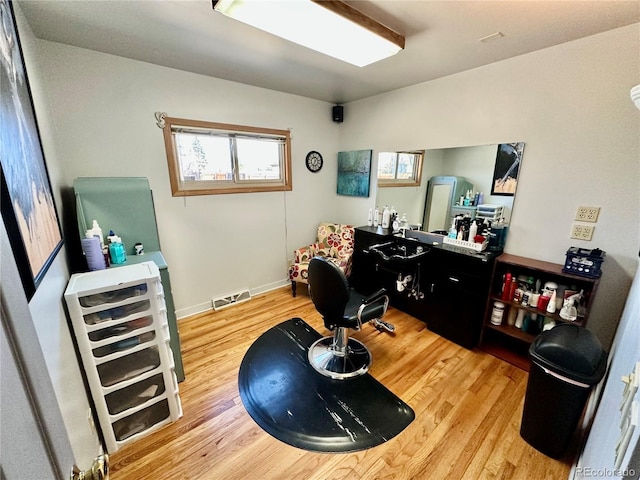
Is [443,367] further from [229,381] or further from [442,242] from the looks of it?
[229,381]

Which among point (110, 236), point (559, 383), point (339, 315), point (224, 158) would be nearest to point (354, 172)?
point (224, 158)

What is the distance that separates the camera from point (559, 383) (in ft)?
4.49

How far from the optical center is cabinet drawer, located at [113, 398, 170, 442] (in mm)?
1526

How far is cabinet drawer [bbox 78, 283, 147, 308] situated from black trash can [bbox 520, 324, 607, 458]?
2.24 metres

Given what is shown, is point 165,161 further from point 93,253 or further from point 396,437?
point 396,437

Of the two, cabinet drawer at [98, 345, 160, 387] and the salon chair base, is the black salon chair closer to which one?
the salon chair base

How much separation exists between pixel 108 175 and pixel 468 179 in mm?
3158

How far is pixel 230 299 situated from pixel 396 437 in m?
2.19

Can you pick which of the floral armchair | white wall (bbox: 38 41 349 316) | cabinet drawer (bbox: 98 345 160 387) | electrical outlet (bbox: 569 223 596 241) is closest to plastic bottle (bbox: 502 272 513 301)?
electrical outlet (bbox: 569 223 596 241)

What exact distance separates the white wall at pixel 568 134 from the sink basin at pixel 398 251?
2.43 ft

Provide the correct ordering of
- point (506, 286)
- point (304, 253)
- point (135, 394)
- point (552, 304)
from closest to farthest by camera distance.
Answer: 1. point (135, 394)
2. point (552, 304)
3. point (506, 286)
4. point (304, 253)

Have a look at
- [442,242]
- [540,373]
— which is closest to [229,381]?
[540,373]

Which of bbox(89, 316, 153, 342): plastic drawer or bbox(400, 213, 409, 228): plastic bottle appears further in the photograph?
bbox(400, 213, 409, 228): plastic bottle

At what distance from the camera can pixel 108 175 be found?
7.17 feet
